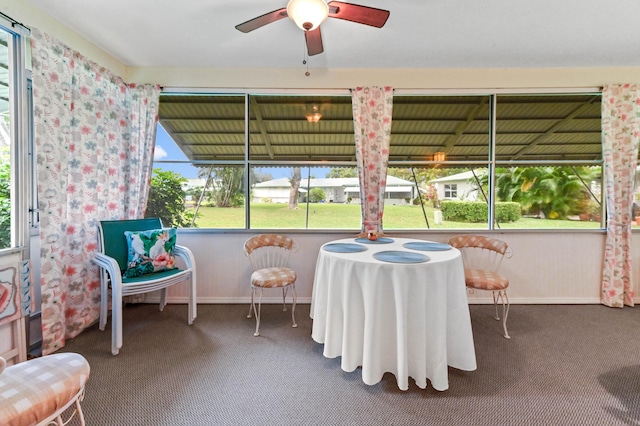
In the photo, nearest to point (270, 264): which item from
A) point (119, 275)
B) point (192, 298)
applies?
point (192, 298)

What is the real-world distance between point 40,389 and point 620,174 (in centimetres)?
476

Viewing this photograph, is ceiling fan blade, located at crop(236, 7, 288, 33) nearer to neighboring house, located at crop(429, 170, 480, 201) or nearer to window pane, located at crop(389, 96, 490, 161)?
window pane, located at crop(389, 96, 490, 161)

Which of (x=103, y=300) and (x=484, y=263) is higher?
(x=484, y=263)

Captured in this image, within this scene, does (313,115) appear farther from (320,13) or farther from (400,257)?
(400,257)

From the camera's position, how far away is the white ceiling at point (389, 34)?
2064 millimetres

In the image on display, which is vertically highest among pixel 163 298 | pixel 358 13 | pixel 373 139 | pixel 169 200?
pixel 358 13

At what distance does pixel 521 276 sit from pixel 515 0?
2646 millimetres

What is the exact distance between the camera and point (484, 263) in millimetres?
3031

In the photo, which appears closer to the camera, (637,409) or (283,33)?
(637,409)

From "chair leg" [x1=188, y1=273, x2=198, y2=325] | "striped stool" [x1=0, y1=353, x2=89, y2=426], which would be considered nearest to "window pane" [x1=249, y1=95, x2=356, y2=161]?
"chair leg" [x1=188, y1=273, x2=198, y2=325]

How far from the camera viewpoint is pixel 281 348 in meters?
2.15

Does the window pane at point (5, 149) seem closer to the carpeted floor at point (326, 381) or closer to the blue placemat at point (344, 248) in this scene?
the carpeted floor at point (326, 381)

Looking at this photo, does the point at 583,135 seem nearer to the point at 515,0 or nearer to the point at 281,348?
the point at 515,0

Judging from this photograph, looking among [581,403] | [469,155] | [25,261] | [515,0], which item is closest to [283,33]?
[515,0]
